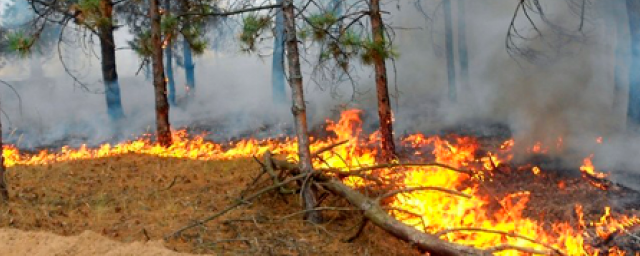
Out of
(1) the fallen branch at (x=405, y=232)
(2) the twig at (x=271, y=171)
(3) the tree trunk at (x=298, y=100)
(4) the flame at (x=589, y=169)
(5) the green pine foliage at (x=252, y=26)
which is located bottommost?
(4) the flame at (x=589, y=169)

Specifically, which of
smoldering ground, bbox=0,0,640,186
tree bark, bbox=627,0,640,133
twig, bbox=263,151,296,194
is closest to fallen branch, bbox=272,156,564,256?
twig, bbox=263,151,296,194

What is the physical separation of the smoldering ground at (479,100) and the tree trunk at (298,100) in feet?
12.4

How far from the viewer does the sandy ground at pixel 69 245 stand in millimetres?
4848

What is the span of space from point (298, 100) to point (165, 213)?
2.09m

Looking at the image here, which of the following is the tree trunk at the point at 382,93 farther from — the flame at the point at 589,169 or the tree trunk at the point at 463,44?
the tree trunk at the point at 463,44

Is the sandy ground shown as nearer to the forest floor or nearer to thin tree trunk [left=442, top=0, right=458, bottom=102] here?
the forest floor

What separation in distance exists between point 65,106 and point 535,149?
75.4ft

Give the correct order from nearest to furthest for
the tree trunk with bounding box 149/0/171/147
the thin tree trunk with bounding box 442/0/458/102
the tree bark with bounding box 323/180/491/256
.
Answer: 1. the tree bark with bounding box 323/180/491/256
2. the tree trunk with bounding box 149/0/171/147
3. the thin tree trunk with bounding box 442/0/458/102

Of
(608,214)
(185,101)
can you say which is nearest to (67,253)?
(608,214)

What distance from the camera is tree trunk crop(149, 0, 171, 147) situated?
12.0 metres

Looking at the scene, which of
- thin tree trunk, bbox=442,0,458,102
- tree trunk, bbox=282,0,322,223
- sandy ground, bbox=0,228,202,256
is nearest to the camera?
sandy ground, bbox=0,228,202,256

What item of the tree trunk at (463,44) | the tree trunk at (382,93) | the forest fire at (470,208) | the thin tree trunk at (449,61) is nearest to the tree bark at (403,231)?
the forest fire at (470,208)

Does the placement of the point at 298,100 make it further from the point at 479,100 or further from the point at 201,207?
the point at 479,100

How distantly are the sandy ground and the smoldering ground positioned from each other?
19.3 ft
